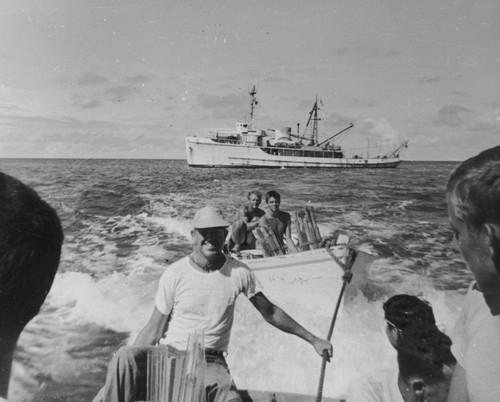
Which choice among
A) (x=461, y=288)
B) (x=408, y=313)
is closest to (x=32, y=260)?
(x=408, y=313)

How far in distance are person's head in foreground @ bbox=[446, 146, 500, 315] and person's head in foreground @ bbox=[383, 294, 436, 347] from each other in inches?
44.7

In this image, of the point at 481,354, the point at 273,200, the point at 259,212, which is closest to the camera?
the point at 481,354

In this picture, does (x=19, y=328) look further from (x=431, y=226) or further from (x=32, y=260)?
(x=431, y=226)

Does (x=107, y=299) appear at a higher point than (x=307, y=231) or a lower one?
lower

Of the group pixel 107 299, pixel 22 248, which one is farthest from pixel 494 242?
pixel 107 299

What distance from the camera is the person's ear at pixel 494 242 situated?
111 cm

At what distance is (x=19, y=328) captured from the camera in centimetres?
93

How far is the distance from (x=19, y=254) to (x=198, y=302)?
179 centimetres

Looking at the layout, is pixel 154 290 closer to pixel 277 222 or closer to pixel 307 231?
pixel 277 222

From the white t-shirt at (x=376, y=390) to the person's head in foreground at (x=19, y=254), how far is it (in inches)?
66.5

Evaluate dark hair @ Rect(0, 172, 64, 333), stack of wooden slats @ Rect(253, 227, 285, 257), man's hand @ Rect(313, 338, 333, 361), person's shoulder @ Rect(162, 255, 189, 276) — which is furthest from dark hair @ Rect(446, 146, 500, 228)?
stack of wooden slats @ Rect(253, 227, 285, 257)

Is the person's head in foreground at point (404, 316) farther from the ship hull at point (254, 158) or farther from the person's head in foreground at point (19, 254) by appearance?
the ship hull at point (254, 158)

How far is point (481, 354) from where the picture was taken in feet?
3.58

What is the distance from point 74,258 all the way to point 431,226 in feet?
31.5
